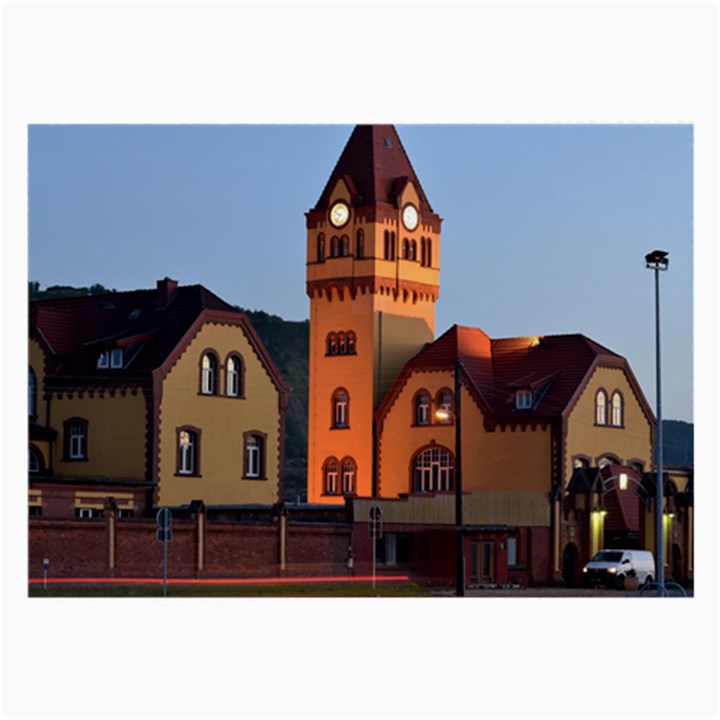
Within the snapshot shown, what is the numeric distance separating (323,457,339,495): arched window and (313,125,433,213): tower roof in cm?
1112

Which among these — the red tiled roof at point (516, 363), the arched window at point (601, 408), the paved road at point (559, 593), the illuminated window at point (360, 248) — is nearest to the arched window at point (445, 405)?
the red tiled roof at point (516, 363)

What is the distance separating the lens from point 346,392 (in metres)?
75.1

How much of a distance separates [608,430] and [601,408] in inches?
38.5

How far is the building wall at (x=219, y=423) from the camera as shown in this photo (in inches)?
2432

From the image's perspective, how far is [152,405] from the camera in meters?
61.4

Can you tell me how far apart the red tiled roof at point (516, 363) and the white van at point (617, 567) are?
23.6 feet

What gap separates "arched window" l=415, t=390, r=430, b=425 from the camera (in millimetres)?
73375

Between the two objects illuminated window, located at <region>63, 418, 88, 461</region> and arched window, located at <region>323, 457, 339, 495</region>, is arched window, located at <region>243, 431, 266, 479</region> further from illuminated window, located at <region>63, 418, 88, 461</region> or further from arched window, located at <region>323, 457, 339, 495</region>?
arched window, located at <region>323, 457, 339, 495</region>

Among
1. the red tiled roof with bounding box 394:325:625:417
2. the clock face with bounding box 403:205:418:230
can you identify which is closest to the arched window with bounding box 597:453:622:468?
the red tiled roof with bounding box 394:325:625:417

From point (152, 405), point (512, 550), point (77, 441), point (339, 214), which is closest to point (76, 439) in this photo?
point (77, 441)

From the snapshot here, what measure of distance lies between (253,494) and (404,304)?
11.7 metres

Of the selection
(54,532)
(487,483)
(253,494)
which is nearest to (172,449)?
(253,494)

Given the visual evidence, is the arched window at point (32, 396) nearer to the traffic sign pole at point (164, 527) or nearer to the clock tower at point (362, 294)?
the traffic sign pole at point (164, 527)

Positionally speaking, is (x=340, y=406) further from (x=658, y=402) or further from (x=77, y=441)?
(x=658, y=402)
